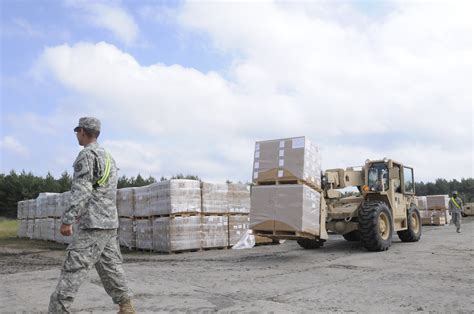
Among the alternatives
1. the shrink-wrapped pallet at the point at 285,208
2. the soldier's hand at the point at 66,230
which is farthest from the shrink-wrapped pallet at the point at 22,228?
the soldier's hand at the point at 66,230

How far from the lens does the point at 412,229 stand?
1403 cm

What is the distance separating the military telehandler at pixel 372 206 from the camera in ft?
36.4

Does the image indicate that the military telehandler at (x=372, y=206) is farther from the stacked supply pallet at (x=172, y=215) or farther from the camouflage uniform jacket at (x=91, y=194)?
the camouflage uniform jacket at (x=91, y=194)

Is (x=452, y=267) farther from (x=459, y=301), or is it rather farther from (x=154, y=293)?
(x=154, y=293)

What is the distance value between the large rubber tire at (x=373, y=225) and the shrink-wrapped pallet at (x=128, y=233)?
6.99 meters

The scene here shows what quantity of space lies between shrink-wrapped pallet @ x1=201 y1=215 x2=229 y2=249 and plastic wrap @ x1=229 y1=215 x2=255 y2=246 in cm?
19

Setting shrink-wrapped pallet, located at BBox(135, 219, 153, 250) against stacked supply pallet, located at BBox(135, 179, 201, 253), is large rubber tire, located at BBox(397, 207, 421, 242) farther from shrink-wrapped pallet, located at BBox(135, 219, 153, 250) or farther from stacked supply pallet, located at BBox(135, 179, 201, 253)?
shrink-wrapped pallet, located at BBox(135, 219, 153, 250)

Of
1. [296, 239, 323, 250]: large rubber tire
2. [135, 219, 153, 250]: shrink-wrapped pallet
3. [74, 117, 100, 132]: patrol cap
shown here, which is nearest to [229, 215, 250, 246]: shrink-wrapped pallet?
[296, 239, 323, 250]: large rubber tire

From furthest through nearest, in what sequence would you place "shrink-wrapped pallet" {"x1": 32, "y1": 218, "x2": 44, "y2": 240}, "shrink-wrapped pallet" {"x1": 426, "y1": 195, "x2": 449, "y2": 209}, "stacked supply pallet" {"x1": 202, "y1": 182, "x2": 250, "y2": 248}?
"shrink-wrapped pallet" {"x1": 426, "y1": 195, "x2": 449, "y2": 209}, "shrink-wrapped pallet" {"x1": 32, "y1": 218, "x2": 44, "y2": 240}, "stacked supply pallet" {"x1": 202, "y1": 182, "x2": 250, "y2": 248}

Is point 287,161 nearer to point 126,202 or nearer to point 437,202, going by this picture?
point 126,202

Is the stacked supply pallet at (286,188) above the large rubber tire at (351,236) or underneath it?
above

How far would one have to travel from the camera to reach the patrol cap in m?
4.44

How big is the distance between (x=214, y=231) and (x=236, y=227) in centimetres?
98

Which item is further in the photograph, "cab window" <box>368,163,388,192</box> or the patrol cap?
"cab window" <box>368,163,388,192</box>
